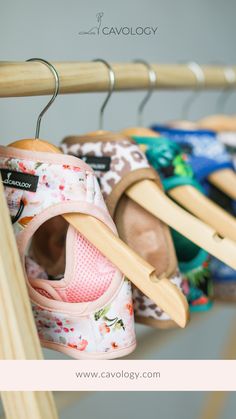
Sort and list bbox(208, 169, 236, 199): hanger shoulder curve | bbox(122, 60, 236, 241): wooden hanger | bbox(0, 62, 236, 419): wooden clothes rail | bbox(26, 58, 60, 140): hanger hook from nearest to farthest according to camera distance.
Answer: bbox(0, 62, 236, 419): wooden clothes rail < bbox(26, 58, 60, 140): hanger hook < bbox(122, 60, 236, 241): wooden hanger < bbox(208, 169, 236, 199): hanger shoulder curve

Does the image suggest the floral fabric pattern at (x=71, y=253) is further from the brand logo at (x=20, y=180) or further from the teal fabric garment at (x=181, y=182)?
the teal fabric garment at (x=181, y=182)

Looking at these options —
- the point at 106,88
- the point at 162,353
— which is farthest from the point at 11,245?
the point at 162,353

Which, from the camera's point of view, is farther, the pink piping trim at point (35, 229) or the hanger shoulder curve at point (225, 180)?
the hanger shoulder curve at point (225, 180)

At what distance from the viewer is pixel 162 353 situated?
1.64 meters

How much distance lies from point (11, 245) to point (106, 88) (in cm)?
26

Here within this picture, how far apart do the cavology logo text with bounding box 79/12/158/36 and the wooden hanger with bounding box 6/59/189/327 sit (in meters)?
0.19

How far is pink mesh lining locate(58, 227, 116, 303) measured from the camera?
0.63m

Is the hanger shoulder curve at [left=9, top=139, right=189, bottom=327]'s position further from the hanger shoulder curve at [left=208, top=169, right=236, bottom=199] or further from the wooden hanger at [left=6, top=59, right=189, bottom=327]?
the hanger shoulder curve at [left=208, top=169, right=236, bottom=199]

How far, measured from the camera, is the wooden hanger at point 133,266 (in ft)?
1.96

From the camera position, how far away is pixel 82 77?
0.66 meters

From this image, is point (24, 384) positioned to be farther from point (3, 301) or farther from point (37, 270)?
point (37, 270)

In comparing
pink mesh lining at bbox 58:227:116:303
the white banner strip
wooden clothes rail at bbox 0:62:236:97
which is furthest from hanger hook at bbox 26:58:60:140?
the white banner strip

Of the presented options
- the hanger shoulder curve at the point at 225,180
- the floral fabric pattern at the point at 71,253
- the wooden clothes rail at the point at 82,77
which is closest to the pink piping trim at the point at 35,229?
the floral fabric pattern at the point at 71,253

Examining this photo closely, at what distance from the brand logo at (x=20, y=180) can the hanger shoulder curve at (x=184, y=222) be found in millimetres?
132
